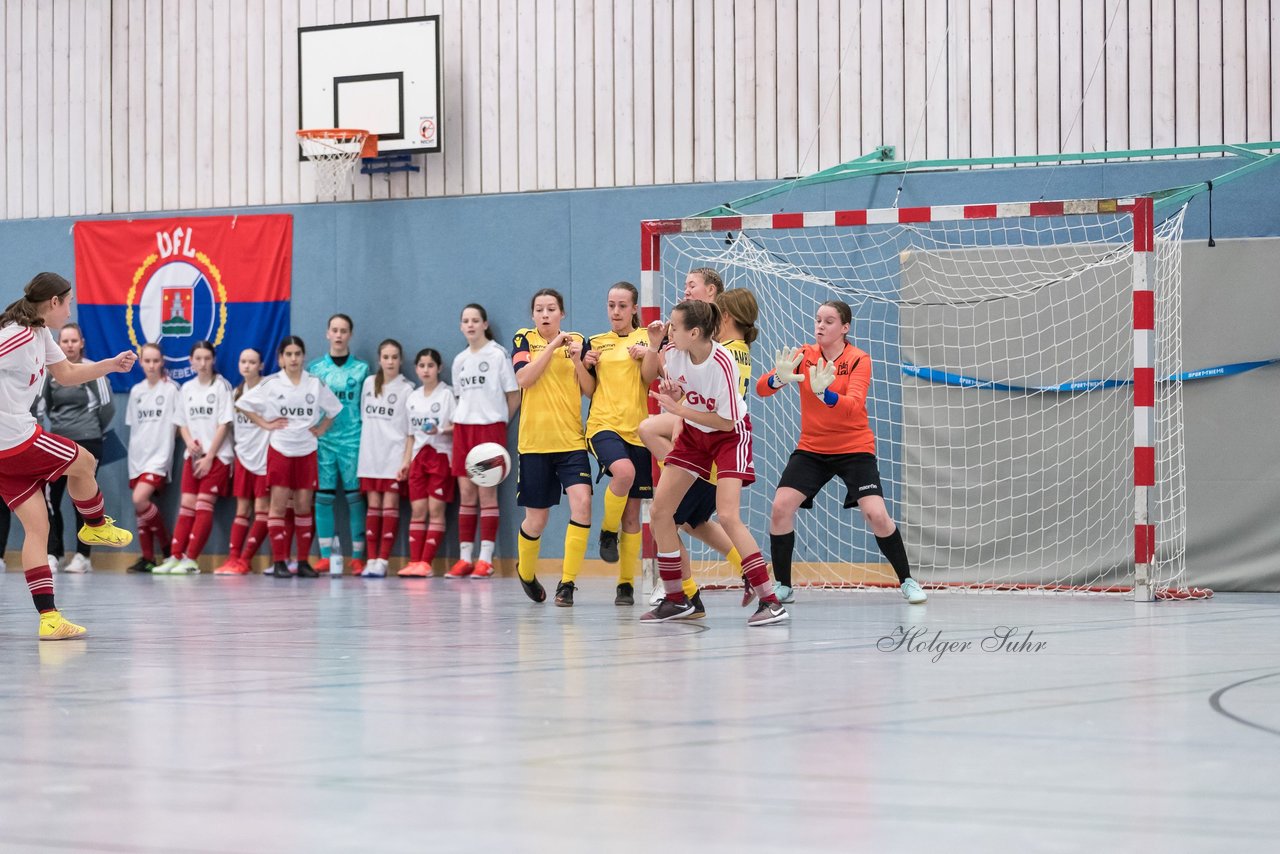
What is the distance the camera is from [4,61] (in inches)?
625

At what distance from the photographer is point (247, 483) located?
14.3m

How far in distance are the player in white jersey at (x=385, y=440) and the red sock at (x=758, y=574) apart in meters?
6.21

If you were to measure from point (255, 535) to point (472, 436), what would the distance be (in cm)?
241

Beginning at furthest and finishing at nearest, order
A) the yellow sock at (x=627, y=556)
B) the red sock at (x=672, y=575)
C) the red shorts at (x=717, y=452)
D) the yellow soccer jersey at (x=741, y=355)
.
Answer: the yellow sock at (x=627, y=556) < the yellow soccer jersey at (x=741, y=355) < the red sock at (x=672, y=575) < the red shorts at (x=717, y=452)

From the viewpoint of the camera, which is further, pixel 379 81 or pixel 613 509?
pixel 379 81

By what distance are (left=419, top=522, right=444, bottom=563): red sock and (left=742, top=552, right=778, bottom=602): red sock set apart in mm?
6046

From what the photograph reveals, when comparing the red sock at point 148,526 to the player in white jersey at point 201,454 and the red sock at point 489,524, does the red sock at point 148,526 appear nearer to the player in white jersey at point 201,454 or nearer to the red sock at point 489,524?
the player in white jersey at point 201,454

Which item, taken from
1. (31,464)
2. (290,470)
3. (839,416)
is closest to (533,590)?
(839,416)

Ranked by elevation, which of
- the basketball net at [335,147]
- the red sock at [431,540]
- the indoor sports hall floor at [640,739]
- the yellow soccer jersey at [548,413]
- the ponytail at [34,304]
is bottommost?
the red sock at [431,540]

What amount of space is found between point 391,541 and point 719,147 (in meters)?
4.43

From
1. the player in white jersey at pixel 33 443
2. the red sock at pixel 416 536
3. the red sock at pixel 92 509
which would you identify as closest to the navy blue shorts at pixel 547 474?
the red sock at pixel 92 509

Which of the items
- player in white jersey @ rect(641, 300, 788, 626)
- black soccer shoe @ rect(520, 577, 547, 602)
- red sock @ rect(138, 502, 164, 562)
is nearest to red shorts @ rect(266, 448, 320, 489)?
red sock @ rect(138, 502, 164, 562)

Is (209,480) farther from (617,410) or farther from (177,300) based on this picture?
(617,410)

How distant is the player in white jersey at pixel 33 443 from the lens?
7453mm
